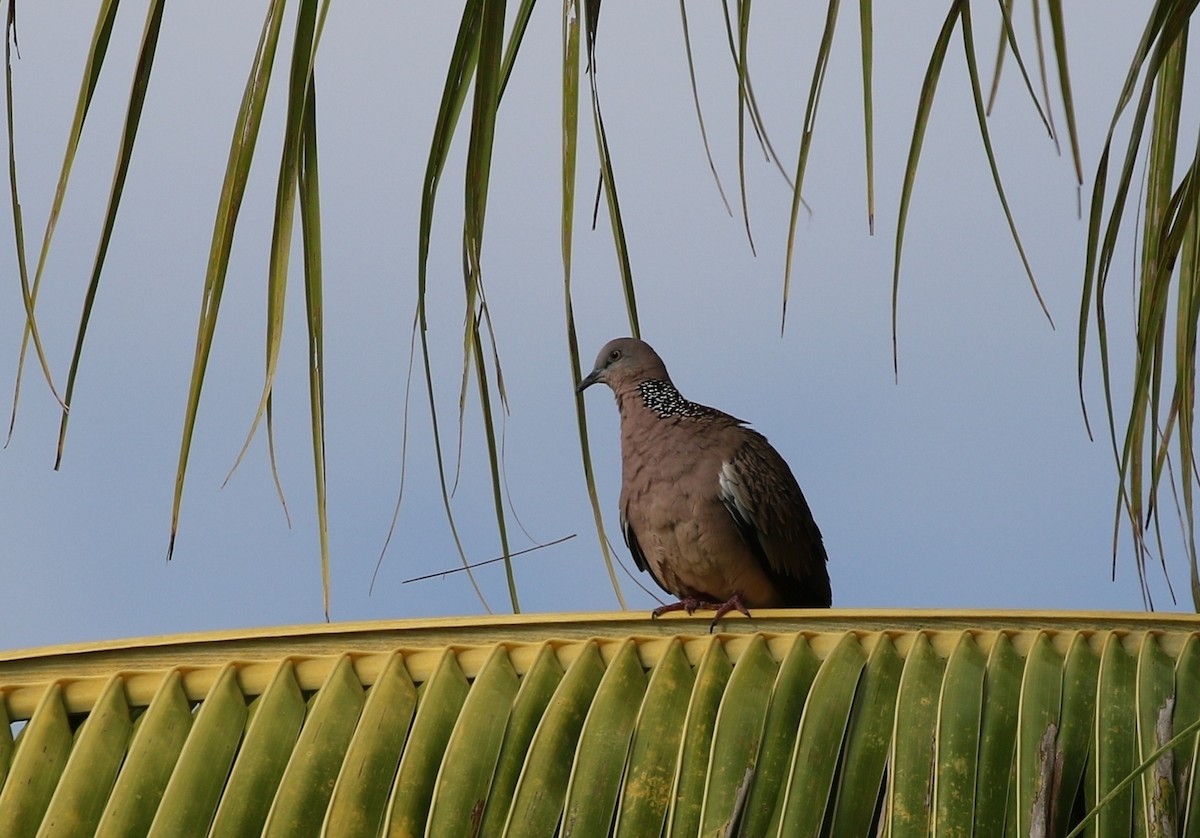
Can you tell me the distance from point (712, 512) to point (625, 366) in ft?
3.47

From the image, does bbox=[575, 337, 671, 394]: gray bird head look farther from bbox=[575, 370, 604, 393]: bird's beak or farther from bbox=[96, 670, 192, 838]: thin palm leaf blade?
bbox=[96, 670, 192, 838]: thin palm leaf blade

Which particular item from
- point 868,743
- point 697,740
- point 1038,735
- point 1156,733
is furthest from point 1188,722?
point 697,740

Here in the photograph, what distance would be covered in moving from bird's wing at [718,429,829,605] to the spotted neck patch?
0.66 ft

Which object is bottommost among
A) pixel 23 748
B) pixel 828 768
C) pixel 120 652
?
pixel 828 768

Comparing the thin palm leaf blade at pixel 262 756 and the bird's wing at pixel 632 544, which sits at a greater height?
the bird's wing at pixel 632 544

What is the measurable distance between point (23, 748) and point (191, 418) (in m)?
0.78

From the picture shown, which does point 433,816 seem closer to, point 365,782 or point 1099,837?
point 365,782

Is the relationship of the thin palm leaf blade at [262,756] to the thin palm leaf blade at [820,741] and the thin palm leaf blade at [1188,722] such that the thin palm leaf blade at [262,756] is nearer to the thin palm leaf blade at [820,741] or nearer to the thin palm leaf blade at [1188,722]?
the thin palm leaf blade at [820,741]

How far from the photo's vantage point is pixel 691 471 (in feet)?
14.9

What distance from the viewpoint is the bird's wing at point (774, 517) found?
451 cm

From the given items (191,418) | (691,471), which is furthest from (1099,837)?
(691,471)

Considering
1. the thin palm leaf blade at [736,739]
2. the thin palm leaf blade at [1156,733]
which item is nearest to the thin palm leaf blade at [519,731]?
the thin palm leaf blade at [736,739]

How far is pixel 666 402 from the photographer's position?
195 inches

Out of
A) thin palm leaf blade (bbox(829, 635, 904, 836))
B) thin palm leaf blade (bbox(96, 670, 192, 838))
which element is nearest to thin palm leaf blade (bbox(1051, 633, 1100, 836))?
thin palm leaf blade (bbox(829, 635, 904, 836))
